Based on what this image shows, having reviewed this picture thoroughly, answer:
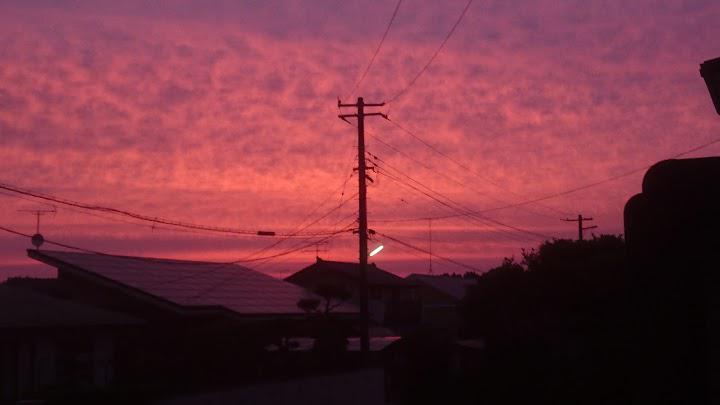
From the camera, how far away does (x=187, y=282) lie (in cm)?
3669

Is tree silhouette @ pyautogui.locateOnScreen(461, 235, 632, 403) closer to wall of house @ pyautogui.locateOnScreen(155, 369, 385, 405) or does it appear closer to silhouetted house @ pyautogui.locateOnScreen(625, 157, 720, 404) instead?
wall of house @ pyautogui.locateOnScreen(155, 369, 385, 405)

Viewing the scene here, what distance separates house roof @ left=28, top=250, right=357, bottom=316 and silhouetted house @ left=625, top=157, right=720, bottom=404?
87.3ft

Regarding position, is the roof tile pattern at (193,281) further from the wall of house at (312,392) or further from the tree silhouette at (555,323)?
the tree silhouette at (555,323)

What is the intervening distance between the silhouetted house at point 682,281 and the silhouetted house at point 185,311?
578 inches

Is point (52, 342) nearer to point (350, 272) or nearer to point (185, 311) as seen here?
point (185, 311)

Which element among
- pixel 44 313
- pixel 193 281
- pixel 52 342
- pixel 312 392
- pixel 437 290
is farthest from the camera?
pixel 437 290

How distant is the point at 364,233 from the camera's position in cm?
3158

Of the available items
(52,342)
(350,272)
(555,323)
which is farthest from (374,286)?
(52,342)

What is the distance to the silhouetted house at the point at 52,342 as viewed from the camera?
75.2 ft

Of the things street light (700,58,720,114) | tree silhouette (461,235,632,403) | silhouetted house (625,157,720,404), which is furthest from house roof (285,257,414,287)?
silhouetted house (625,157,720,404)

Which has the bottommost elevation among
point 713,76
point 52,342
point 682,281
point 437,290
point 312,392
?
point 312,392

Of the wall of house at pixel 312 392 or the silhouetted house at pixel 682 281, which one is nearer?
the silhouetted house at pixel 682 281

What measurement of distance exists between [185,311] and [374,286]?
31387 millimetres

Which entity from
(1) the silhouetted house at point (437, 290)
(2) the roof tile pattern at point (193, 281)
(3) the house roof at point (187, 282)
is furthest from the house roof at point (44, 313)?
(1) the silhouetted house at point (437, 290)
